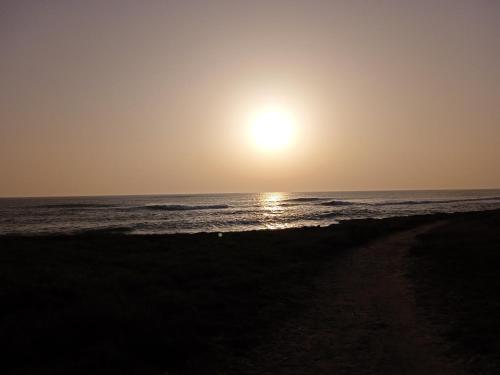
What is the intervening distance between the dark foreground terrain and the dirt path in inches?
1.6

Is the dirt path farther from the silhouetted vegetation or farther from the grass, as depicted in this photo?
the grass

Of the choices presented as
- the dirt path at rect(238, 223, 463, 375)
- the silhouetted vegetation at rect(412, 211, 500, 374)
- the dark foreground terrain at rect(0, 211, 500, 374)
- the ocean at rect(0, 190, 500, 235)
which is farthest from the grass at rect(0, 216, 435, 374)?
the ocean at rect(0, 190, 500, 235)

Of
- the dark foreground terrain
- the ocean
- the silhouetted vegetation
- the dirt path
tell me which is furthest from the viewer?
the ocean

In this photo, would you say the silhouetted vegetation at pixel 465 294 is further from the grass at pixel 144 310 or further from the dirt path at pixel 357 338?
the grass at pixel 144 310

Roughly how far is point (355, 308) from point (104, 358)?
306 inches

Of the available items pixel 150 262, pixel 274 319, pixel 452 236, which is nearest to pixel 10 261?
pixel 150 262

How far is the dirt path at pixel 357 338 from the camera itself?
27.2 feet

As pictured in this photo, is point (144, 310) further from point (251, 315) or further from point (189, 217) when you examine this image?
point (189, 217)

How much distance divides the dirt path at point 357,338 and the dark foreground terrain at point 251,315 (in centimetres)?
4

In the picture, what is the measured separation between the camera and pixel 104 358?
830 centimetres

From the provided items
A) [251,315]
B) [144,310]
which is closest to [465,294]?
[251,315]

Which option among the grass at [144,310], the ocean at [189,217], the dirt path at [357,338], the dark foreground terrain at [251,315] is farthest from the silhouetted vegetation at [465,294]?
the ocean at [189,217]

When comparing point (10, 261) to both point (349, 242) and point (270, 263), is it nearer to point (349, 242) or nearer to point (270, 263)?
point (270, 263)

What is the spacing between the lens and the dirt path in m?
8.29
